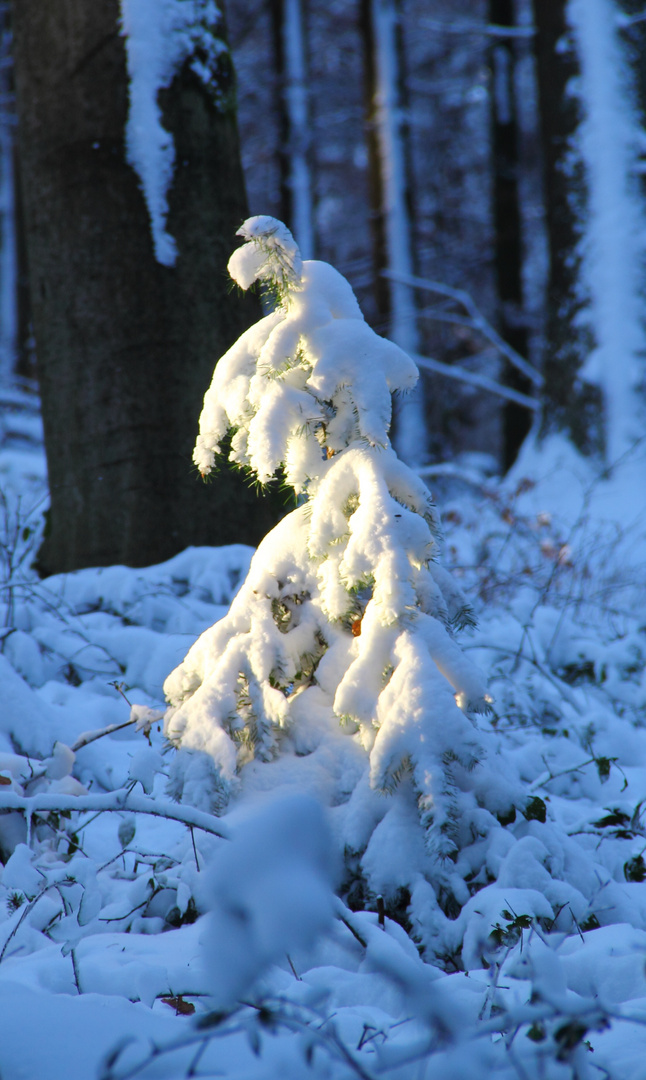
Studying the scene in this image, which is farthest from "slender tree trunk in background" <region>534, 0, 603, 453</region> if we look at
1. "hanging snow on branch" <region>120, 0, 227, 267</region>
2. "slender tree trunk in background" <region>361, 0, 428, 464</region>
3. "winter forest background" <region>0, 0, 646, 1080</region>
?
"hanging snow on branch" <region>120, 0, 227, 267</region>

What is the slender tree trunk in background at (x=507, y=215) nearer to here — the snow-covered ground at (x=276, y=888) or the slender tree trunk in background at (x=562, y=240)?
the slender tree trunk in background at (x=562, y=240)

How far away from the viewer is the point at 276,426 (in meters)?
1.81

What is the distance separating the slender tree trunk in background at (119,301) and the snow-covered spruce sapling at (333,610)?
5.79 ft

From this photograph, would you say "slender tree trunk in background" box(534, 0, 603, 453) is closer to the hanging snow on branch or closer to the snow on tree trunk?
the snow on tree trunk

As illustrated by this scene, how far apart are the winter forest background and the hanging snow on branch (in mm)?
14

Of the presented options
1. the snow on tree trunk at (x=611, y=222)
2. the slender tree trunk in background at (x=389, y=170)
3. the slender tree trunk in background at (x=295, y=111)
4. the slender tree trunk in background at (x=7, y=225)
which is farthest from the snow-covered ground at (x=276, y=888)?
the slender tree trunk in background at (x=7, y=225)

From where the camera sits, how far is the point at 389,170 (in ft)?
34.6

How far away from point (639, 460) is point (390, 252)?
5.64 m

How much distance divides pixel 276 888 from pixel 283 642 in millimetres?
1244

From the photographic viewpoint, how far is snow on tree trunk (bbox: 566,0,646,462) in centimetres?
636

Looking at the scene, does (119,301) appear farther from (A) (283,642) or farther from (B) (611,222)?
(B) (611,222)

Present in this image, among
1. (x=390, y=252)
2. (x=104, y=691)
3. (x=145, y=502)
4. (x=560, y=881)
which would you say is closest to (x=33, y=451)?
(x=390, y=252)

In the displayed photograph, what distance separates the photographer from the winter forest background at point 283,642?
1.07 meters

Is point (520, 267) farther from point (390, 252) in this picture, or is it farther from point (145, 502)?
point (145, 502)
